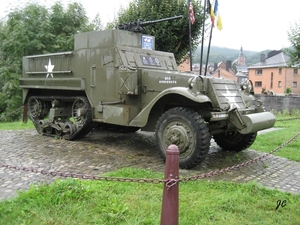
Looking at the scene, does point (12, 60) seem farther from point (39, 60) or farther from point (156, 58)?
point (156, 58)

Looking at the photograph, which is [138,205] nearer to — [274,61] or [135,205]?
[135,205]

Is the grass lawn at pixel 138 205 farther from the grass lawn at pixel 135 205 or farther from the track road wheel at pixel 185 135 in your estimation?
the track road wheel at pixel 185 135

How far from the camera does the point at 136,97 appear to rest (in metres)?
6.85

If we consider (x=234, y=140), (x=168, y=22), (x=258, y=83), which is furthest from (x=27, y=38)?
(x=258, y=83)

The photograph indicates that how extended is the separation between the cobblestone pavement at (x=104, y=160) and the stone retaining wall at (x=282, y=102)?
14.0m

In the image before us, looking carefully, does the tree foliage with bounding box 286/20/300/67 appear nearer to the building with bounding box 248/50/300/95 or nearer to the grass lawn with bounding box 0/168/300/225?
the grass lawn with bounding box 0/168/300/225

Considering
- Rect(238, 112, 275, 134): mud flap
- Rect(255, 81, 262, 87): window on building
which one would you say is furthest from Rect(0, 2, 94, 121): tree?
Rect(255, 81, 262, 87): window on building

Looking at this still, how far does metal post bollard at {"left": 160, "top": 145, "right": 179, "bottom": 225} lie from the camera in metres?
2.98

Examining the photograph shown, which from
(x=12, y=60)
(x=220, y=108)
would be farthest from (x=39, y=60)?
(x=12, y=60)

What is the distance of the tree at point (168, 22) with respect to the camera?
14617 mm

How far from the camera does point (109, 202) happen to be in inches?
152

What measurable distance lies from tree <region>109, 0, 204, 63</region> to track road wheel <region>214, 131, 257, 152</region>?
8.11 meters

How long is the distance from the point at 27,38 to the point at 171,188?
503 inches

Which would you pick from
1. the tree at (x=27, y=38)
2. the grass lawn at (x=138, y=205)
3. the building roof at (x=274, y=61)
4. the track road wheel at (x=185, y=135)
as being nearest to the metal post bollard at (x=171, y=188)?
the grass lawn at (x=138, y=205)
